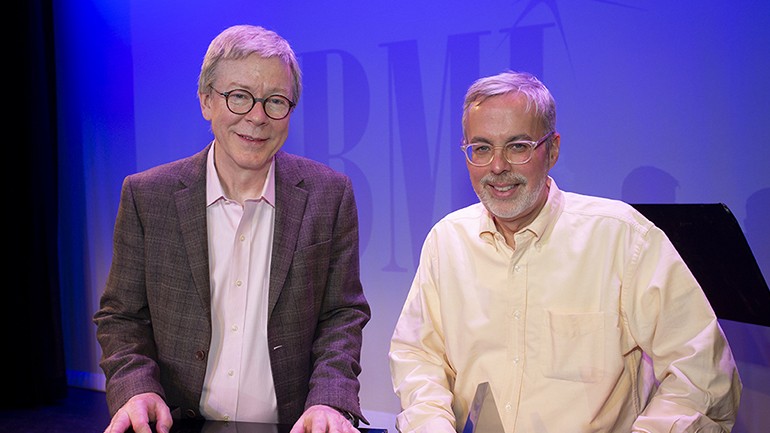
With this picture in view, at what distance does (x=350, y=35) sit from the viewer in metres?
4.50

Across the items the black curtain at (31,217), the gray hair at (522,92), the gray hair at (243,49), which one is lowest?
the black curtain at (31,217)

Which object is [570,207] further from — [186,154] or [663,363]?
[186,154]

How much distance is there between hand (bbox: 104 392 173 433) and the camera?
1763mm

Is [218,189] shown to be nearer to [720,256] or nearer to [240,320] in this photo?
[240,320]

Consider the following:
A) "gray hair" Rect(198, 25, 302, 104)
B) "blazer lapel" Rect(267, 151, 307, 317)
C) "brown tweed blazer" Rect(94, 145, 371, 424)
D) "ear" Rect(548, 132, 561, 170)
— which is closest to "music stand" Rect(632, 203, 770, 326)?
"ear" Rect(548, 132, 561, 170)

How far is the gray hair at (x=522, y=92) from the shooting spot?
83.9 inches

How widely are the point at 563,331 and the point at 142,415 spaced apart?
3.76 ft

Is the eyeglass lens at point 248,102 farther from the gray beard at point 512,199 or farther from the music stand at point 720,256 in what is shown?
the music stand at point 720,256

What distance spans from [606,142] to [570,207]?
1.70 meters

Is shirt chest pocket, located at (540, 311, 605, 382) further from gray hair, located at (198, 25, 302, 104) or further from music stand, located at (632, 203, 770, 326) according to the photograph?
gray hair, located at (198, 25, 302, 104)

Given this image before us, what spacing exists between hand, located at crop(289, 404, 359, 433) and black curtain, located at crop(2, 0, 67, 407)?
169 inches

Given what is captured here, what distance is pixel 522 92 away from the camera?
2129 millimetres

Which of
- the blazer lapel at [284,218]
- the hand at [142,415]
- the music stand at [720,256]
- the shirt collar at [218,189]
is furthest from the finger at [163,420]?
the music stand at [720,256]

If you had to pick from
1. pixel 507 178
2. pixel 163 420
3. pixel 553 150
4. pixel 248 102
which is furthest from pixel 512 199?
pixel 163 420
